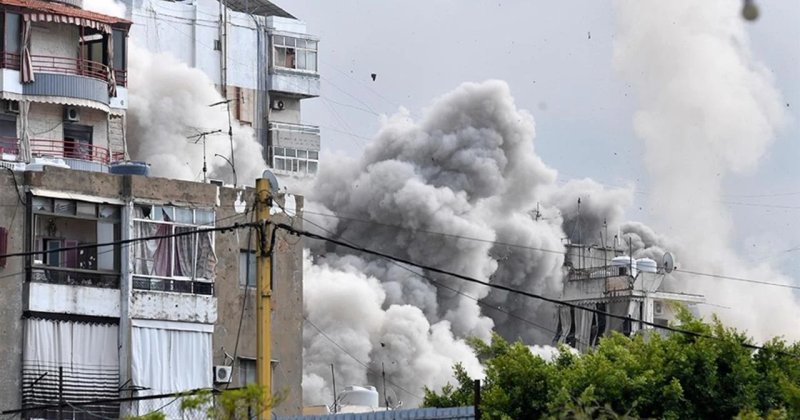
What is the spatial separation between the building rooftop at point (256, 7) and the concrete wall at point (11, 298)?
42163 millimetres

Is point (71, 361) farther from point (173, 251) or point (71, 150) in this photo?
point (71, 150)

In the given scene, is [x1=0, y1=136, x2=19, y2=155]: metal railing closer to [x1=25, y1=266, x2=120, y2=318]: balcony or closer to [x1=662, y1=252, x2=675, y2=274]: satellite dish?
[x1=25, y1=266, x2=120, y2=318]: balcony

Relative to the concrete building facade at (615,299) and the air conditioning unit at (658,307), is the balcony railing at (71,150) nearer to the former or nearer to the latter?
the concrete building facade at (615,299)

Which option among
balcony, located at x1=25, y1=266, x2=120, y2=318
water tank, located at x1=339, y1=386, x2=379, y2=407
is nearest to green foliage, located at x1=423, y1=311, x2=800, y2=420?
balcony, located at x1=25, y1=266, x2=120, y2=318

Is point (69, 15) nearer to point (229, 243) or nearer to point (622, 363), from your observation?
point (229, 243)

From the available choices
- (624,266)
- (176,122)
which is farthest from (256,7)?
(624,266)

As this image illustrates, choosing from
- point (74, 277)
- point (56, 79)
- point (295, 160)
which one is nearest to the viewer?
point (74, 277)

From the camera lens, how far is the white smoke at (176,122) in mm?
72375

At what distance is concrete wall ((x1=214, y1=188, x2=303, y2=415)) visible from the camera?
4528 centimetres

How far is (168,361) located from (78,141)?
10369 mm

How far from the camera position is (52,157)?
4966 centimetres

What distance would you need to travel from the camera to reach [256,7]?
279 feet

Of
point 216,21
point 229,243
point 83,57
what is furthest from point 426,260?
point 229,243

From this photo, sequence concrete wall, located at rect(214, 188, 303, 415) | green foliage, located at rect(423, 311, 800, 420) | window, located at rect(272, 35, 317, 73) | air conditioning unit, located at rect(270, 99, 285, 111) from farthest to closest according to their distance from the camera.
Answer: air conditioning unit, located at rect(270, 99, 285, 111) → window, located at rect(272, 35, 317, 73) → concrete wall, located at rect(214, 188, 303, 415) → green foliage, located at rect(423, 311, 800, 420)
